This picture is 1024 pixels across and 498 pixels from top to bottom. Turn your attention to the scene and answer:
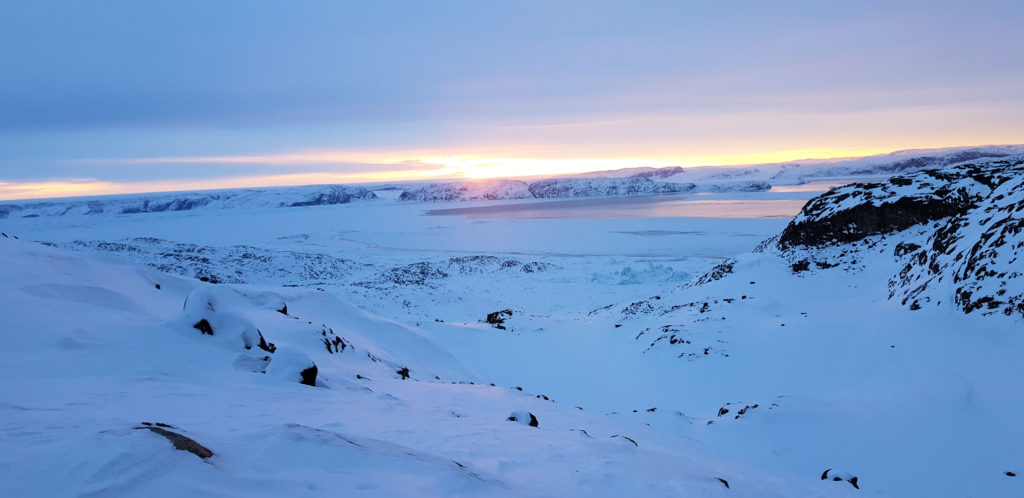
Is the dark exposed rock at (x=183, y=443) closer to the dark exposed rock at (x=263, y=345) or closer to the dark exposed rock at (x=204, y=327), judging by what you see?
the dark exposed rock at (x=204, y=327)

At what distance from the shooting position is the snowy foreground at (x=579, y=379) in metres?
3.16

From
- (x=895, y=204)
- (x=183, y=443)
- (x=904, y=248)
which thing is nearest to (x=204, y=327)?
(x=183, y=443)

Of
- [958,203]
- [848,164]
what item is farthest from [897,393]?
[848,164]

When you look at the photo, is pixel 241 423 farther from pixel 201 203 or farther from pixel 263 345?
pixel 201 203

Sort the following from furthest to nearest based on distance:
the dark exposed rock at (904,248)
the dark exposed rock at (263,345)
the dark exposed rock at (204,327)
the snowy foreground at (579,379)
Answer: the dark exposed rock at (904,248) → the dark exposed rock at (263,345) → the dark exposed rock at (204,327) → the snowy foreground at (579,379)


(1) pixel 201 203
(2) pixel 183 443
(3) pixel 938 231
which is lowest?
(2) pixel 183 443

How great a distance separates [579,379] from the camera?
1195cm

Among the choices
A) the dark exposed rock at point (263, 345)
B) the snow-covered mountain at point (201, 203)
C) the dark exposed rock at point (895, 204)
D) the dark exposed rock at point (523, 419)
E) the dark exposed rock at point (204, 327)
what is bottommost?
the dark exposed rock at point (523, 419)

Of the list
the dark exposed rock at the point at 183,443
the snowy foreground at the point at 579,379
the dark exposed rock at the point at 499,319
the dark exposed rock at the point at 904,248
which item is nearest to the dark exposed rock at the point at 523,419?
the snowy foreground at the point at 579,379

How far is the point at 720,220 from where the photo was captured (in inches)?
1895

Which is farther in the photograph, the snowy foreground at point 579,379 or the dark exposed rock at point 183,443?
the snowy foreground at point 579,379

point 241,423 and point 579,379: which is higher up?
point 241,423

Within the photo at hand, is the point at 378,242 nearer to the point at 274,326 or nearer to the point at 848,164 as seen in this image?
the point at 274,326

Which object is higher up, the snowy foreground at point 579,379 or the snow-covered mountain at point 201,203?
the snow-covered mountain at point 201,203
